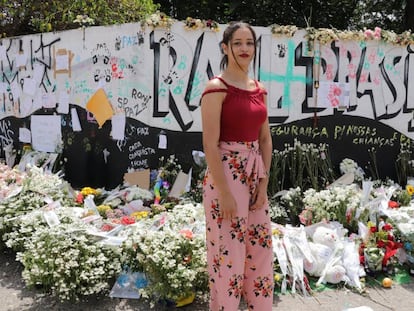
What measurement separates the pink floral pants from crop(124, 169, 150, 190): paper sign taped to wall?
10.4ft

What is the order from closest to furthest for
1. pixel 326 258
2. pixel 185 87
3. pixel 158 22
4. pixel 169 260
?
pixel 169 260
pixel 326 258
pixel 158 22
pixel 185 87

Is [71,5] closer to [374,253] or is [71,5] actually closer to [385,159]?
[385,159]

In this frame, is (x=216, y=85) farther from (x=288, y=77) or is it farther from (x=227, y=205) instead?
(x=288, y=77)

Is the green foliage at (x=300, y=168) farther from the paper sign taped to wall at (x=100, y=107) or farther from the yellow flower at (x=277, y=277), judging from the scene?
the paper sign taped to wall at (x=100, y=107)

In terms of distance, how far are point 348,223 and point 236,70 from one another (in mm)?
2588

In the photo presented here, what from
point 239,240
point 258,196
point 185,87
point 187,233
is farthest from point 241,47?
point 185,87

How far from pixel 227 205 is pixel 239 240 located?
259mm

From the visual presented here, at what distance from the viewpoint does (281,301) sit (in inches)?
137

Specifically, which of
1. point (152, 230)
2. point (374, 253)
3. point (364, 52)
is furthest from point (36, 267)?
point (364, 52)

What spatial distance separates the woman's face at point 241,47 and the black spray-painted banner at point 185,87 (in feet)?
10.8

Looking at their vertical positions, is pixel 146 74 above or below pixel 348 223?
above

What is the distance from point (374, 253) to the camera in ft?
12.8

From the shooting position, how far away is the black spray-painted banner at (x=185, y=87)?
5.76 meters

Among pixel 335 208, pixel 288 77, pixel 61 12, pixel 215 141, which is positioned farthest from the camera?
pixel 61 12
